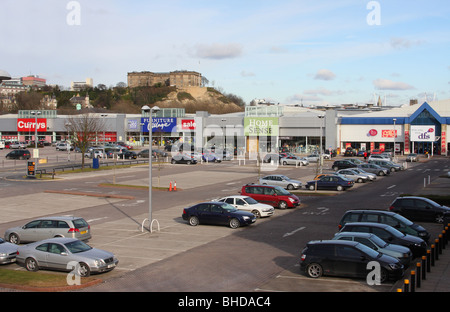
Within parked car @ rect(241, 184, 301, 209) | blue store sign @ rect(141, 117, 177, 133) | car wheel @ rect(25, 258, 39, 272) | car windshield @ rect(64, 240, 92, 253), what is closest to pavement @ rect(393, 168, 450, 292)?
car windshield @ rect(64, 240, 92, 253)

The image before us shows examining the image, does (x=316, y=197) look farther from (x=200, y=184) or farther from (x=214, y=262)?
(x=214, y=262)

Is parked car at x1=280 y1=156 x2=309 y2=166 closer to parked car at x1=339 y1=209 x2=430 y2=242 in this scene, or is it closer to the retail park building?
the retail park building

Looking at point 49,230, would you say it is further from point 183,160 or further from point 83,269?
point 183,160

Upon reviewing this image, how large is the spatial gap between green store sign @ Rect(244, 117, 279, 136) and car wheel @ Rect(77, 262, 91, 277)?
73821mm

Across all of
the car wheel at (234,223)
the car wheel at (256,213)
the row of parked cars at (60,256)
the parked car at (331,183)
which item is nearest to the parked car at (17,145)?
the parked car at (331,183)

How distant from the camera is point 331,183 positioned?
136ft

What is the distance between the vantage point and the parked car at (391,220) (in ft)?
69.3

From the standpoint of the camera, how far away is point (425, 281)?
1552cm

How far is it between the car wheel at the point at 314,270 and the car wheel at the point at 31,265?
387 inches

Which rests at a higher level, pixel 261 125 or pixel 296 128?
pixel 261 125

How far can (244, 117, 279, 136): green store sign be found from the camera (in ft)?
294

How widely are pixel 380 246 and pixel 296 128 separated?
242 ft

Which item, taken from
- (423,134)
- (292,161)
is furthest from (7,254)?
(423,134)

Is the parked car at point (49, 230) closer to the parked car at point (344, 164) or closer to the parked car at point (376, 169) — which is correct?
the parked car at point (376, 169)
